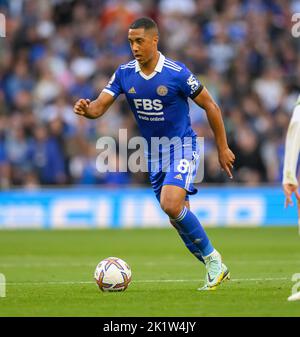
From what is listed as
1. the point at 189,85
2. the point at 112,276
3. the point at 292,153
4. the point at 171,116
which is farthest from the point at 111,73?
the point at 292,153

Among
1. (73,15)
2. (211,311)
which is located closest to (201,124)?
(73,15)

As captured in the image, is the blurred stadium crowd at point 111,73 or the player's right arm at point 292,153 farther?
the blurred stadium crowd at point 111,73

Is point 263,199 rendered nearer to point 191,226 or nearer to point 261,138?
point 261,138

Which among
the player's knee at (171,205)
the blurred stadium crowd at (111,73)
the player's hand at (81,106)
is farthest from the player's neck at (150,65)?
the blurred stadium crowd at (111,73)

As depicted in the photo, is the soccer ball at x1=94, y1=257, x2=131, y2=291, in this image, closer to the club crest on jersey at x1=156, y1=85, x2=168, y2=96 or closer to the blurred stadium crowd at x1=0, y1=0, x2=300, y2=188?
the club crest on jersey at x1=156, y1=85, x2=168, y2=96

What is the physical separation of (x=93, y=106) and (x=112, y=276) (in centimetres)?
175

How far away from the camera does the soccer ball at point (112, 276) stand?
10219 millimetres

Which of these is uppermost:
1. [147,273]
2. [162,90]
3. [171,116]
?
[162,90]

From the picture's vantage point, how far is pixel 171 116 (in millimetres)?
10500

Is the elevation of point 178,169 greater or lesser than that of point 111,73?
lesser

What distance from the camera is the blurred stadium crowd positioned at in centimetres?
2108

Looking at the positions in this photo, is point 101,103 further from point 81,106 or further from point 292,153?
point 292,153

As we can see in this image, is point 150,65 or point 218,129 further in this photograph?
point 150,65

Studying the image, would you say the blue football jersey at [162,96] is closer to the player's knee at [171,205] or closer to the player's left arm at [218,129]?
the player's left arm at [218,129]
